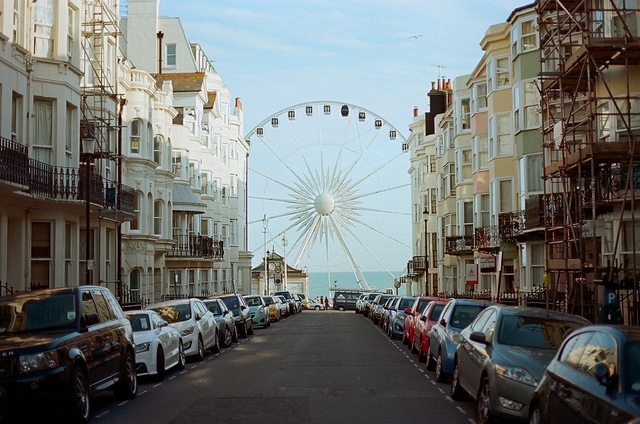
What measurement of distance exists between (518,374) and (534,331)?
1827 millimetres

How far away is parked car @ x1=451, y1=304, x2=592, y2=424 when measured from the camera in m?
11.0

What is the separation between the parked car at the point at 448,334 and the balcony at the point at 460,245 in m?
28.3

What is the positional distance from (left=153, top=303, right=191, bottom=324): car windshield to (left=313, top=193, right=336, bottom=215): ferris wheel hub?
123ft

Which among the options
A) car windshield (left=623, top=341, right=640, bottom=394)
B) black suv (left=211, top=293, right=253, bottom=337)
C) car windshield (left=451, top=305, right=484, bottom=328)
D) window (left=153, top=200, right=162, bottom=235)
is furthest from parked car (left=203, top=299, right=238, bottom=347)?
car windshield (left=623, top=341, right=640, bottom=394)

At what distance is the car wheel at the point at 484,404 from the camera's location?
11.6 m

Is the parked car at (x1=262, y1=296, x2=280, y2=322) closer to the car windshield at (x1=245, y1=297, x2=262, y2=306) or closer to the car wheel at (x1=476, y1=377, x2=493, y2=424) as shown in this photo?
the car windshield at (x1=245, y1=297, x2=262, y2=306)

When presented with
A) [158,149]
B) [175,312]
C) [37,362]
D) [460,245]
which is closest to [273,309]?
[460,245]

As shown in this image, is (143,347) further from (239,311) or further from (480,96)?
(480,96)

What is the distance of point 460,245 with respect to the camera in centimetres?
4878

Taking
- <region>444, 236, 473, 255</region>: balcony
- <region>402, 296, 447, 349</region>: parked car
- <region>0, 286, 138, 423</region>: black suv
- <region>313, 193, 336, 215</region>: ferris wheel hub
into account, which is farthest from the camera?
<region>313, 193, 336, 215</region>: ferris wheel hub

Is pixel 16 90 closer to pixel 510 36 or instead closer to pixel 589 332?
pixel 589 332

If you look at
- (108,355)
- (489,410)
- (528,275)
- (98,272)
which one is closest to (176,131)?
(98,272)

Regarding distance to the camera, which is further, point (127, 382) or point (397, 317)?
point (397, 317)

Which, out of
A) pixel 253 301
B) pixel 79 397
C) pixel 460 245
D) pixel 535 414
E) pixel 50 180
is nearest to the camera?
pixel 535 414
